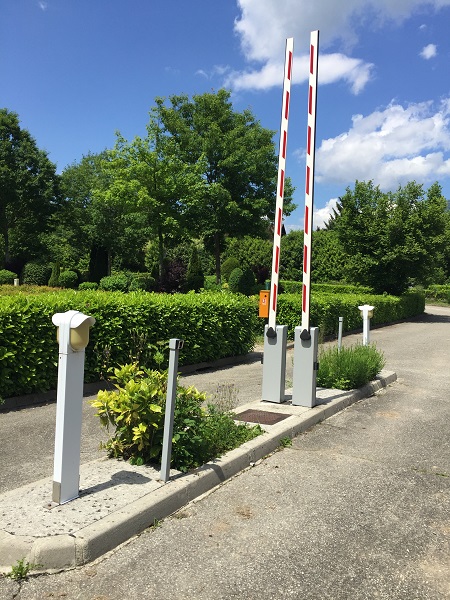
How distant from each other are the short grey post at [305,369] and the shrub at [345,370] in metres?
1.33

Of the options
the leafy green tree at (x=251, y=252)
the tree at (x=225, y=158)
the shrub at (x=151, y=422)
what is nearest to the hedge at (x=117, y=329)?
the shrub at (x=151, y=422)

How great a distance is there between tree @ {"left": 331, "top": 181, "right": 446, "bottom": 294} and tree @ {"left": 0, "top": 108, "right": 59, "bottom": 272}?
25141 millimetres

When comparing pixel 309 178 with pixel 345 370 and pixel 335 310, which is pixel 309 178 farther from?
pixel 335 310

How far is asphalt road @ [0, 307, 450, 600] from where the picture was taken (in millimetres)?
2758

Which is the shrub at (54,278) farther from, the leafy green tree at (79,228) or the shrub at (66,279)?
the leafy green tree at (79,228)

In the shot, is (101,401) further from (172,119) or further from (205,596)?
(172,119)

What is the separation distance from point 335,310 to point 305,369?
11.3 metres

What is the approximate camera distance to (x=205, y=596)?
267 centimetres

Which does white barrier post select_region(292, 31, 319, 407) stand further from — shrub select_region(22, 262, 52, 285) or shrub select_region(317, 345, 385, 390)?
→ shrub select_region(22, 262, 52, 285)

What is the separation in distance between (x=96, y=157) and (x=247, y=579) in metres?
46.8

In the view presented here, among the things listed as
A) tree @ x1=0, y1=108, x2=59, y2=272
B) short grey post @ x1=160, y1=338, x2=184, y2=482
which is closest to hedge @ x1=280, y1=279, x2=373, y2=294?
tree @ x1=0, y1=108, x2=59, y2=272

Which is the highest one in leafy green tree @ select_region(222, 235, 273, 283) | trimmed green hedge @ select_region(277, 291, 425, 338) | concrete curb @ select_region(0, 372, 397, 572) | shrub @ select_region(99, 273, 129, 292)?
leafy green tree @ select_region(222, 235, 273, 283)

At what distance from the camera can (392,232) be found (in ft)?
80.0

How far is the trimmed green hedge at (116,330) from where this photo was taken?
6871 millimetres
